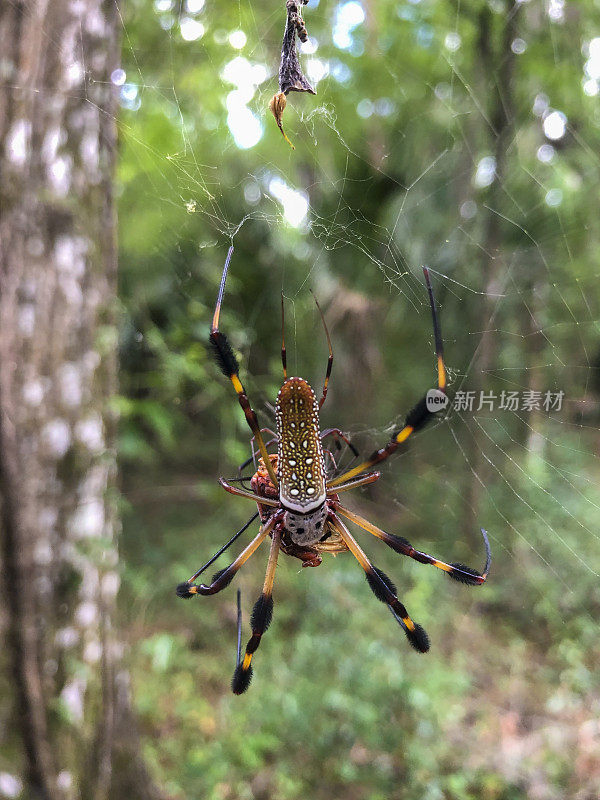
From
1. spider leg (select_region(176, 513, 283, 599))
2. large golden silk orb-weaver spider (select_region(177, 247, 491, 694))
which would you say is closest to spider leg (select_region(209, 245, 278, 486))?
large golden silk orb-weaver spider (select_region(177, 247, 491, 694))

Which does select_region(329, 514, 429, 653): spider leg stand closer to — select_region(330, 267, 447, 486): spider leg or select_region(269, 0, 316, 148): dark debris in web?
select_region(330, 267, 447, 486): spider leg

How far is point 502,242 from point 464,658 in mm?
3269

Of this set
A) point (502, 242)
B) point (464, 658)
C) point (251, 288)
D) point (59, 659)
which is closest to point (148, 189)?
point (251, 288)

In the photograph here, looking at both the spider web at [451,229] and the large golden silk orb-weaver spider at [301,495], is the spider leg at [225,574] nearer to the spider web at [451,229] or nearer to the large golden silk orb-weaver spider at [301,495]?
the large golden silk orb-weaver spider at [301,495]

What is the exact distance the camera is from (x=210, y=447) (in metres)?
4.69

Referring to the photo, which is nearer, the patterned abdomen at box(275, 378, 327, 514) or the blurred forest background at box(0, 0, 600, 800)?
the patterned abdomen at box(275, 378, 327, 514)

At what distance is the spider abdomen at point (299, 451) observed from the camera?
1403 mm

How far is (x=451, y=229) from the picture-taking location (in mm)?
4445

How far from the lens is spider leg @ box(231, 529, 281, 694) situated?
1.67m

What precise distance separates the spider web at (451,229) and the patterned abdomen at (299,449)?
76 centimetres

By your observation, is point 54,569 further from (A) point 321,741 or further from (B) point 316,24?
(B) point 316,24

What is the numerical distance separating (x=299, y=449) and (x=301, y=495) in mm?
142

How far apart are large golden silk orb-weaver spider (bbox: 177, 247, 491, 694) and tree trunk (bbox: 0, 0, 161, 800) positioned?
0.76 meters

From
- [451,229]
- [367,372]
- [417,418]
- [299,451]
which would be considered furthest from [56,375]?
→ [451,229]
